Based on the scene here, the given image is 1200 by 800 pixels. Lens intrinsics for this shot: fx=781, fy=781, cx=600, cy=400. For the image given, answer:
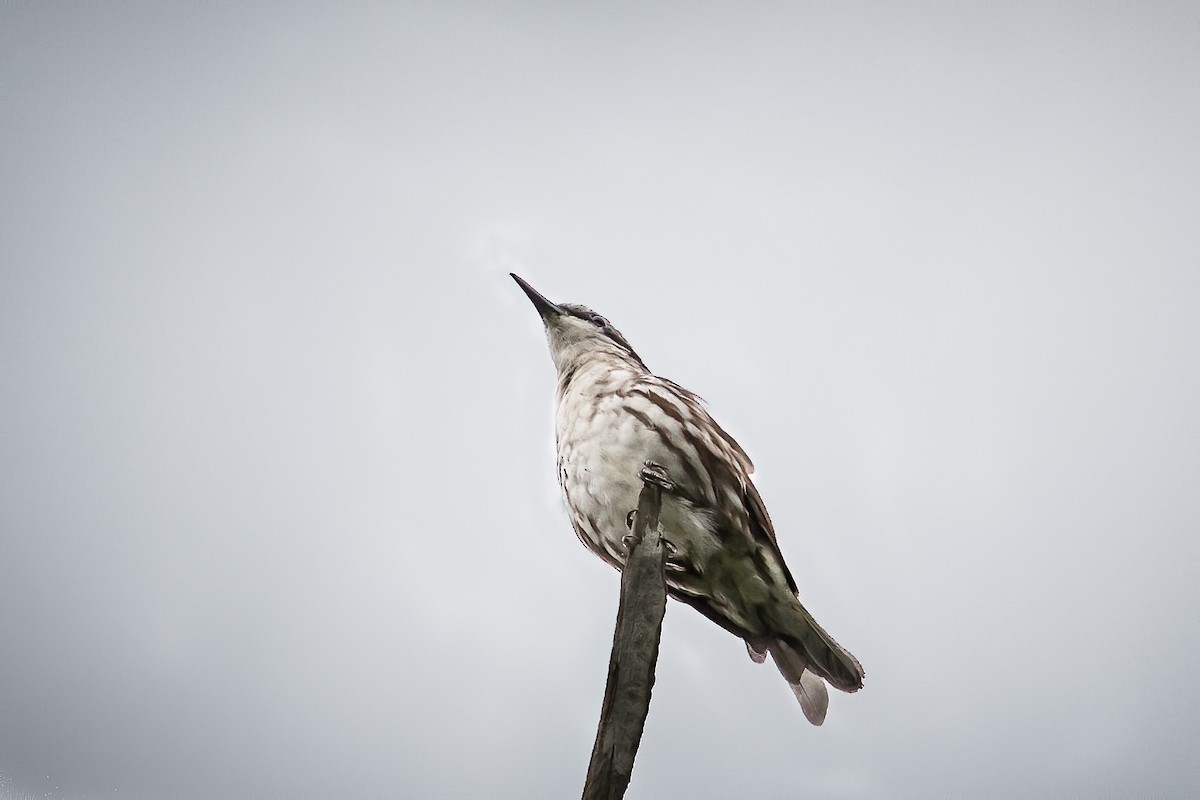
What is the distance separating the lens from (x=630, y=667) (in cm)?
285

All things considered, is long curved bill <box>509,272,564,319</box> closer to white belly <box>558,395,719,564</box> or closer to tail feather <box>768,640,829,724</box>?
white belly <box>558,395,719,564</box>

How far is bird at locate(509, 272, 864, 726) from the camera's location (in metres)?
4.76

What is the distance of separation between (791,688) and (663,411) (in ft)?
6.25

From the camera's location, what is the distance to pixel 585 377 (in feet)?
18.5

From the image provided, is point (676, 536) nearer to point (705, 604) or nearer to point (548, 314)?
point (705, 604)

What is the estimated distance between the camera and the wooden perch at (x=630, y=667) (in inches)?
106

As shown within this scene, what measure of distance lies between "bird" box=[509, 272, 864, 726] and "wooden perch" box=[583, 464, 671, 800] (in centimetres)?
148

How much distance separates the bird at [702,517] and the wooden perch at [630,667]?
148cm

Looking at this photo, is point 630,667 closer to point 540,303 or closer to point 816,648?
point 816,648

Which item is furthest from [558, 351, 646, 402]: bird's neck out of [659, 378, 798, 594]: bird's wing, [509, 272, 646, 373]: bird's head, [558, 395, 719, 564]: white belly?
[659, 378, 798, 594]: bird's wing

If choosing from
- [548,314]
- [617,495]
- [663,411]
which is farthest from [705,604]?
[548,314]

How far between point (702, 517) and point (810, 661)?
1104 millimetres

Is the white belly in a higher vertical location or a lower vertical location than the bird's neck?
lower

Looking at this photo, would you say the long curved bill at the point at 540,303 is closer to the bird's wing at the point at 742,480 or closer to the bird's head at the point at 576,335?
the bird's head at the point at 576,335
